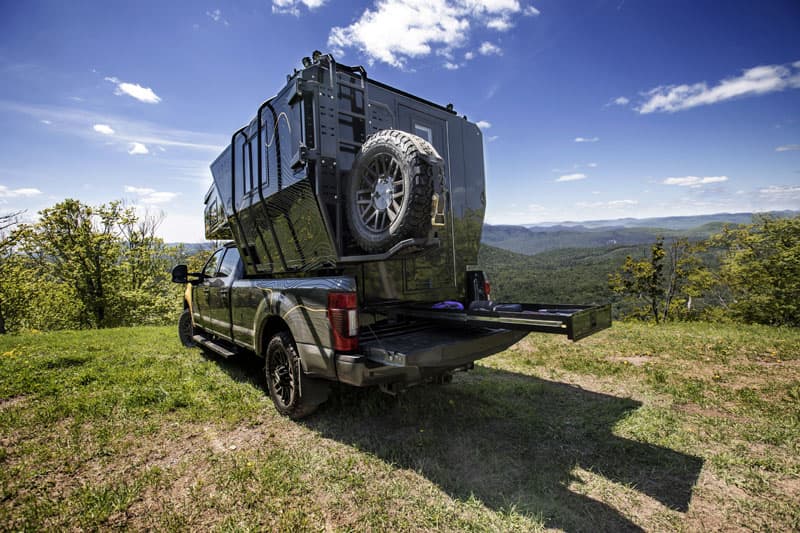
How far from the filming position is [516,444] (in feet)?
11.0

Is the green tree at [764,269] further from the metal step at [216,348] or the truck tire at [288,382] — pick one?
the metal step at [216,348]

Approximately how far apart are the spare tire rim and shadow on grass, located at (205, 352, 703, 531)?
1.95 metres

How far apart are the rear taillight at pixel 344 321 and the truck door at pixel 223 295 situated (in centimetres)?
282

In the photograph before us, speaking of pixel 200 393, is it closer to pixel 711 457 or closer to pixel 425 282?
pixel 425 282

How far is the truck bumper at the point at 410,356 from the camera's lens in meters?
3.00

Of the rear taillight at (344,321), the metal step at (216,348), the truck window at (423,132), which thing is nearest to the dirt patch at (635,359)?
the truck window at (423,132)

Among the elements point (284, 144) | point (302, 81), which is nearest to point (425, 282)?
point (284, 144)

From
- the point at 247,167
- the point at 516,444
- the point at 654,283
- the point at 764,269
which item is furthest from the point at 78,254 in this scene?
the point at 654,283

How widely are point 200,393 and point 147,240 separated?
2600 cm

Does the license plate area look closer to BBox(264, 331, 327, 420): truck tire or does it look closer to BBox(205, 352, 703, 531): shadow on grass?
BBox(205, 352, 703, 531): shadow on grass

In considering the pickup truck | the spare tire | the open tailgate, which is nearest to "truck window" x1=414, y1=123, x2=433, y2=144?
the pickup truck

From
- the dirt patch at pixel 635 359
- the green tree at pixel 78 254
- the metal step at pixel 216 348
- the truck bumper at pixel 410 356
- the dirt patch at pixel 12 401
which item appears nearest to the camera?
the truck bumper at pixel 410 356

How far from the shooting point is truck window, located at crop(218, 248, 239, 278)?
5820 mm

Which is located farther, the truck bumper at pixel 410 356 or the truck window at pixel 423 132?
the truck window at pixel 423 132
